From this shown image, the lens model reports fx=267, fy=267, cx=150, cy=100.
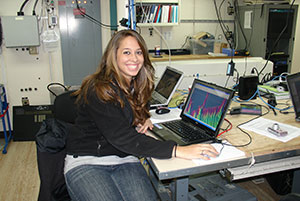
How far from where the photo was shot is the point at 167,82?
2.12 m

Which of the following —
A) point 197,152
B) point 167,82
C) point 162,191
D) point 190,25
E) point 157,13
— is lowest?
point 162,191

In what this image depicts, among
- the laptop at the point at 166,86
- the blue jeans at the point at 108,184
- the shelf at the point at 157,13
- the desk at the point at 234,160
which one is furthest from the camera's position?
the shelf at the point at 157,13

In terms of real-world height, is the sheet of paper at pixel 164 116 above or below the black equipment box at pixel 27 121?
above

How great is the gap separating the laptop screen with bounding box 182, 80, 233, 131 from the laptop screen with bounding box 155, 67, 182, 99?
14.4 inches

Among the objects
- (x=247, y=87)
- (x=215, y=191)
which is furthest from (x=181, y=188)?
(x=247, y=87)

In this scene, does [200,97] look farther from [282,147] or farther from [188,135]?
[282,147]

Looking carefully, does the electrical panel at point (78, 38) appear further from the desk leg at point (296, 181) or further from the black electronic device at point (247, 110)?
the desk leg at point (296, 181)

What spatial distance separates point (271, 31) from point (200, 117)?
270cm

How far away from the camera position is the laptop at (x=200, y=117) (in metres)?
1.39

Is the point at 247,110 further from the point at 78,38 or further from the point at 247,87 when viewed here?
the point at 78,38

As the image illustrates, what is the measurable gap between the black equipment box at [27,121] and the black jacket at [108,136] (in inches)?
82.8

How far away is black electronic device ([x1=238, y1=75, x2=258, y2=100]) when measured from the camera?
213 cm

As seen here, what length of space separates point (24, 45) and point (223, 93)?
99.2 inches

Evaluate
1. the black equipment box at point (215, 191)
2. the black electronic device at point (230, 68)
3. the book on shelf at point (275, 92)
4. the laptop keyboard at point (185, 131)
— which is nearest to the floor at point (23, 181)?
the black equipment box at point (215, 191)
